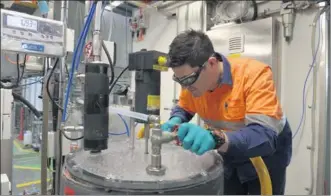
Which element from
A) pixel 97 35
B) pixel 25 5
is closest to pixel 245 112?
pixel 97 35

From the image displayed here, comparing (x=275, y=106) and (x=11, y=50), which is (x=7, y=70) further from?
(x=275, y=106)

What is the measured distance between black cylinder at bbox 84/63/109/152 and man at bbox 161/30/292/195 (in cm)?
23

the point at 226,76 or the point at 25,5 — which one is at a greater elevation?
the point at 25,5

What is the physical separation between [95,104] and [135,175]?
238mm

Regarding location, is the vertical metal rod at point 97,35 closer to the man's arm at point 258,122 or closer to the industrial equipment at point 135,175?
the industrial equipment at point 135,175

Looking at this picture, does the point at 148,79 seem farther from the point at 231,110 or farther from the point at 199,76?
the point at 231,110

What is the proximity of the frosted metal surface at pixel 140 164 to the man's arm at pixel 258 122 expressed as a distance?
0.31 feet

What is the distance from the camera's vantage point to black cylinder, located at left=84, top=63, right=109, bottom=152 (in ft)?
2.48

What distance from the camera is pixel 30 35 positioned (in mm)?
1045

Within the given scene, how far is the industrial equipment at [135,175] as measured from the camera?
24.5 inches

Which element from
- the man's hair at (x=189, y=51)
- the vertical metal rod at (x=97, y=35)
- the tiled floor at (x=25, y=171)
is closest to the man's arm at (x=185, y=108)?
the man's hair at (x=189, y=51)

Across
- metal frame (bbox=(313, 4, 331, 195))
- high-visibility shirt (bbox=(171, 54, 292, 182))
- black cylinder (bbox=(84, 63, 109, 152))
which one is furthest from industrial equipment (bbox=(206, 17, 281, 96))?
black cylinder (bbox=(84, 63, 109, 152))

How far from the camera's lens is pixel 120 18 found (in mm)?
2199

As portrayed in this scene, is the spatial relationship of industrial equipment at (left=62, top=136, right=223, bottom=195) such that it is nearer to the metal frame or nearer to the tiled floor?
the metal frame
